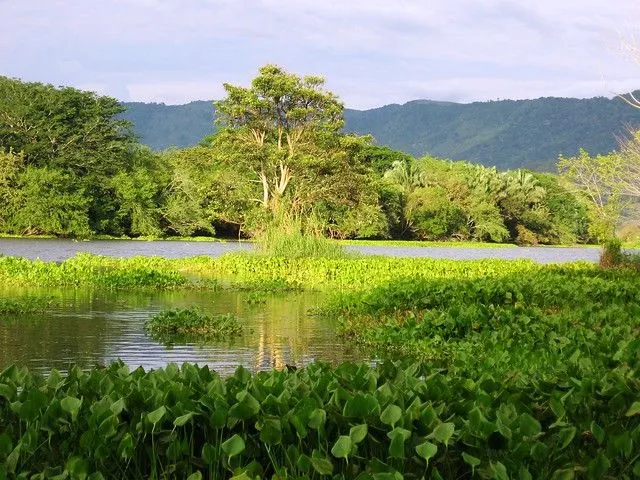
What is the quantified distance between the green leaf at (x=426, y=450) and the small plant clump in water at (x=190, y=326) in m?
7.50

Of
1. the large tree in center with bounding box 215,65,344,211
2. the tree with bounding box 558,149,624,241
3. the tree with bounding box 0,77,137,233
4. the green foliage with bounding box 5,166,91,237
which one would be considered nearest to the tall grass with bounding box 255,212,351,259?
the tree with bounding box 558,149,624,241

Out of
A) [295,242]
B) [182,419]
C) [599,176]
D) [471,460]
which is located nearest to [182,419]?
[182,419]

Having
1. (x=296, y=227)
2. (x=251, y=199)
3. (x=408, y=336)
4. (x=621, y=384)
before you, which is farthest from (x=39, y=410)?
(x=251, y=199)

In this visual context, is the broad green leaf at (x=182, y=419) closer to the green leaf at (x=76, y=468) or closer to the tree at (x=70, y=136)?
the green leaf at (x=76, y=468)

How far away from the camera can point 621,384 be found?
442cm

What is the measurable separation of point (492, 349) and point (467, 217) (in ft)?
184

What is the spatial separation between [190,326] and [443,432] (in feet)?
26.4

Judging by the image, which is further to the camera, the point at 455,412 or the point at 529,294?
the point at 529,294

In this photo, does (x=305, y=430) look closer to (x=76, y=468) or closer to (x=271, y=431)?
(x=271, y=431)

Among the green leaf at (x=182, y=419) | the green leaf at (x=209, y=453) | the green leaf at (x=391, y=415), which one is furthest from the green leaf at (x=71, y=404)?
the green leaf at (x=391, y=415)

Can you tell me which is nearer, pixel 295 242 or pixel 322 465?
pixel 322 465

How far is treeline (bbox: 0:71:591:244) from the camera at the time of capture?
41.6 meters

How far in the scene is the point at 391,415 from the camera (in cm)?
378

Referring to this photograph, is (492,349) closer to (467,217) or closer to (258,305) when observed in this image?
(258,305)
